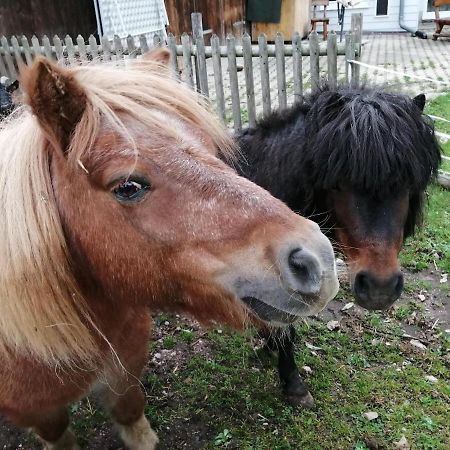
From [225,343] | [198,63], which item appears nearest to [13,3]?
[198,63]

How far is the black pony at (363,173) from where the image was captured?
7.53 feet

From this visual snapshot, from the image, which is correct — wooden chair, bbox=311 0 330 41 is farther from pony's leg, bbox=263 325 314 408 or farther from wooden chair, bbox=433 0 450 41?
pony's leg, bbox=263 325 314 408

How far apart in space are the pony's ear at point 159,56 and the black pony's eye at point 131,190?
85 cm

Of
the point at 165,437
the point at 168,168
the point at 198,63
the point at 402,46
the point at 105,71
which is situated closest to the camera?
the point at 168,168

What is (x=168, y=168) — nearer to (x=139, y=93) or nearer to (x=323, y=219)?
(x=139, y=93)

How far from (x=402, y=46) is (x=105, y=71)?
16.1 meters

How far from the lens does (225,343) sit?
11.9ft

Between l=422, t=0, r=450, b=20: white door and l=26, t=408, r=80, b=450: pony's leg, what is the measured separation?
20576 millimetres

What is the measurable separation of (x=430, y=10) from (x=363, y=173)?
20.5m

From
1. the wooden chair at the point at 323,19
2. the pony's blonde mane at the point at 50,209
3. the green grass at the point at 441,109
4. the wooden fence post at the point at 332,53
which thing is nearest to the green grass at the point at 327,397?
the pony's blonde mane at the point at 50,209

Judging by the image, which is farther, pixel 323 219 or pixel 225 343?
pixel 225 343

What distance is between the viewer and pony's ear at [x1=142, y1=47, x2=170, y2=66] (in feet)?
6.70

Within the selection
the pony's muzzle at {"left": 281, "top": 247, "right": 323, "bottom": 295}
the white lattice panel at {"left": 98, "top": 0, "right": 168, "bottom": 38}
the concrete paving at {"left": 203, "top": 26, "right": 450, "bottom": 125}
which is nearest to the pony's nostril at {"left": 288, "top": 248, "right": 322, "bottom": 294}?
the pony's muzzle at {"left": 281, "top": 247, "right": 323, "bottom": 295}

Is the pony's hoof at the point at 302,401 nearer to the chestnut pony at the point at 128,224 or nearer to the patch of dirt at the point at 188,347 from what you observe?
the patch of dirt at the point at 188,347
